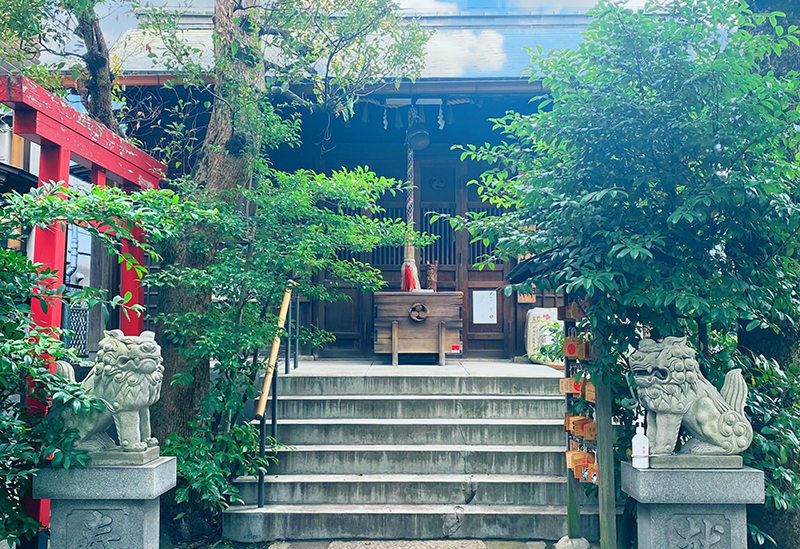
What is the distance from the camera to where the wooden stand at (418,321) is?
8070mm

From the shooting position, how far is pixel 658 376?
344 cm

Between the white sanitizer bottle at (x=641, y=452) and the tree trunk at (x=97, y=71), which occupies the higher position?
the tree trunk at (x=97, y=71)

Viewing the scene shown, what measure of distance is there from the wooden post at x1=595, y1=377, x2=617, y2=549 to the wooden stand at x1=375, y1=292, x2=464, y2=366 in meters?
4.13

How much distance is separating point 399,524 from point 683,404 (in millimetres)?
2581

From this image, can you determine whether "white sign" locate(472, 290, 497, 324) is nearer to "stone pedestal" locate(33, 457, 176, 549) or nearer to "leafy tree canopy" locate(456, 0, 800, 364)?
"leafy tree canopy" locate(456, 0, 800, 364)

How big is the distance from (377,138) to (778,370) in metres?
6.74

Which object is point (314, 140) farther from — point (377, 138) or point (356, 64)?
point (356, 64)

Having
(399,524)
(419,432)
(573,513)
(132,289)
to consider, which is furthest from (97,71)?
(573,513)

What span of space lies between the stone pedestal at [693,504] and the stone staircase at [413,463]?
4.58 ft

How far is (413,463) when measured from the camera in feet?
17.8

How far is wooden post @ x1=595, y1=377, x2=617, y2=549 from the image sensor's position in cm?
395

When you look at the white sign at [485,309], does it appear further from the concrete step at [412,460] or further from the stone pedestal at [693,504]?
the stone pedestal at [693,504]

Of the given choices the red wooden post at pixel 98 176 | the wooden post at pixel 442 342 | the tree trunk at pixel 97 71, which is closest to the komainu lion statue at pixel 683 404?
the red wooden post at pixel 98 176

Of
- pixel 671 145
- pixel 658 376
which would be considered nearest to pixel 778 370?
pixel 658 376
